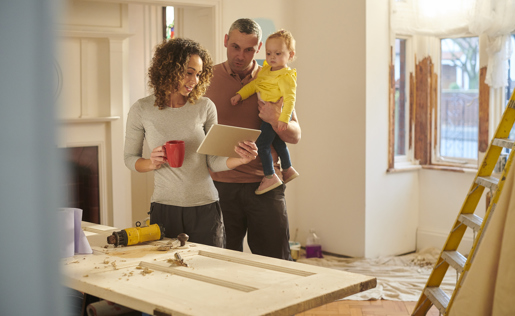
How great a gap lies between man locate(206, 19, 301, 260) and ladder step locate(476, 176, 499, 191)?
953 millimetres

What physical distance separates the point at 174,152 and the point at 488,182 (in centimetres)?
148

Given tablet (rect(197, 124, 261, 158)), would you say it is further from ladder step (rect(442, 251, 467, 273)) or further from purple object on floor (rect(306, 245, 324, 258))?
purple object on floor (rect(306, 245, 324, 258))

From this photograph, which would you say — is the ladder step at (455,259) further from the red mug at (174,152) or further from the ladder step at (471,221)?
the red mug at (174,152)

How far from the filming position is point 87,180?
536 centimetres

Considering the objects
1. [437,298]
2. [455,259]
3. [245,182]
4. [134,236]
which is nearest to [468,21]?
[455,259]

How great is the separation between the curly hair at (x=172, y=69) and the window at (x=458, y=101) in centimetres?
329

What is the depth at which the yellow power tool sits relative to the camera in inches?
79.9

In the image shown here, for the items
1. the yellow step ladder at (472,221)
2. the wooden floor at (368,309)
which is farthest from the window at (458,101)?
the yellow step ladder at (472,221)

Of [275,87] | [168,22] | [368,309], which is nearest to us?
[275,87]

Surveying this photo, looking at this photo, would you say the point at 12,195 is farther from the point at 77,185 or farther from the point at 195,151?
the point at 77,185

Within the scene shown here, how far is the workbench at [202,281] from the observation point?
1.39 metres

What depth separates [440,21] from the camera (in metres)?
4.72

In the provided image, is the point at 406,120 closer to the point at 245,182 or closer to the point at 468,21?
the point at 468,21

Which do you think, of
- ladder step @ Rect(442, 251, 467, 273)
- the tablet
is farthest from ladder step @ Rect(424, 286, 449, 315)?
the tablet
